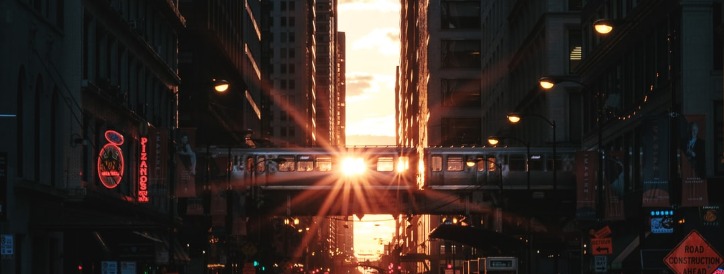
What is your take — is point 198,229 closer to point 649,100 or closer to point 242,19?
point 649,100

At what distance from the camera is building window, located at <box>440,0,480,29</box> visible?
15688 centimetres

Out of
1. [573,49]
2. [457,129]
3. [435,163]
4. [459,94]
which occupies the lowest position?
[435,163]

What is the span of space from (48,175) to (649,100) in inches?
954

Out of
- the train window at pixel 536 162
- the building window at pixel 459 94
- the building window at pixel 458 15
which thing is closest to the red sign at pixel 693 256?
the train window at pixel 536 162

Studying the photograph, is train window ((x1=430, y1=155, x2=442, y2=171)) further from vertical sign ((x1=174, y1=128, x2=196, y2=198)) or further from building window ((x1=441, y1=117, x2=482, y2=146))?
building window ((x1=441, y1=117, x2=482, y2=146))

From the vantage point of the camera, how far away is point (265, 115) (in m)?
180

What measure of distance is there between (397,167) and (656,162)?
1870 inches

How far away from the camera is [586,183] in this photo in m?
47.8

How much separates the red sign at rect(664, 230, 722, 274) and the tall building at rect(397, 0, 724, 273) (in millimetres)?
3372

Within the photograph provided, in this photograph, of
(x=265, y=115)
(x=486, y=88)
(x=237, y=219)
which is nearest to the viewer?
(x=237, y=219)

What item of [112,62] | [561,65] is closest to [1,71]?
[112,62]

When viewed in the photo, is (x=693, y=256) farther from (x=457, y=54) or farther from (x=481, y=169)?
(x=457, y=54)

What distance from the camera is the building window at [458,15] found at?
515 ft

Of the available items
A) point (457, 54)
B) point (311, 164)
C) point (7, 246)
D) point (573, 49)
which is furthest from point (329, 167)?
point (457, 54)
